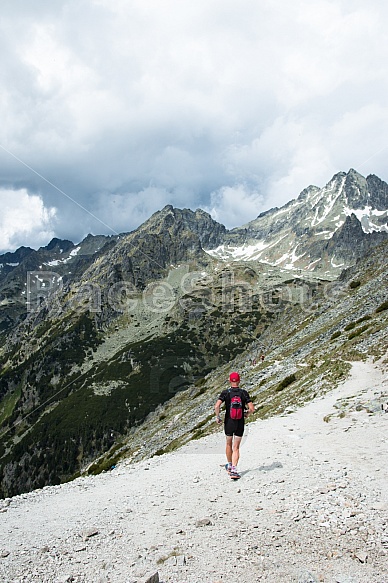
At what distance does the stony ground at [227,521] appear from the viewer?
648 cm

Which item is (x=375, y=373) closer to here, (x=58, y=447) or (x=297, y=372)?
(x=297, y=372)

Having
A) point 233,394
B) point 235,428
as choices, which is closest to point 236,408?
point 233,394

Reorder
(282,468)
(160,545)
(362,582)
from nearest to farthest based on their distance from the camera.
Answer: (362,582), (160,545), (282,468)

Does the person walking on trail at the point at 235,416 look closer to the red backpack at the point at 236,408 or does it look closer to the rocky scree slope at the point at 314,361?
the red backpack at the point at 236,408

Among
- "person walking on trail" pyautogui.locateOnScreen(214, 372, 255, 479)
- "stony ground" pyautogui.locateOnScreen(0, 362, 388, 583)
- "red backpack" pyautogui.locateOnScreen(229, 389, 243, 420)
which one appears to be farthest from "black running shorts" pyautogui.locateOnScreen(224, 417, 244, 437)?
"stony ground" pyautogui.locateOnScreen(0, 362, 388, 583)

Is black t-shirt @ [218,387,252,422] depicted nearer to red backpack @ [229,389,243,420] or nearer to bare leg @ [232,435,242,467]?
red backpack @ [229,389,243,420]

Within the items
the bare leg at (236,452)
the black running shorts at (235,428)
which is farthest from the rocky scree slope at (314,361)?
the bare leg at (236,452)

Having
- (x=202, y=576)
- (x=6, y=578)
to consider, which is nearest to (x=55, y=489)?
(x=6, y=578)

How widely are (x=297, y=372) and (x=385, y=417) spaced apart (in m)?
21.3

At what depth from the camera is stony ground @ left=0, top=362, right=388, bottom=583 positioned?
21.3ft

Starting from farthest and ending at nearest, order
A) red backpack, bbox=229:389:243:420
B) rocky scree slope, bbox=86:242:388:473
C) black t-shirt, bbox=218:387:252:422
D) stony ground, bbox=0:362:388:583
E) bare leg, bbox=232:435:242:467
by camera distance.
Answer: rocky scree slope, bbox=86:242:388:473 < black t-shirt, bbox=218:387:252:422 < red backpack, bbox=229:389:243:420 < bare leg, bbox=232:435:242:467 < stony ground, bbox=0:362:388:583

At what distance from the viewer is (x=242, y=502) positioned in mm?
9508

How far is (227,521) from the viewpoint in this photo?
8.46 metres

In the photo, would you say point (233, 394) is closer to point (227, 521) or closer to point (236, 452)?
point (236, 452)
